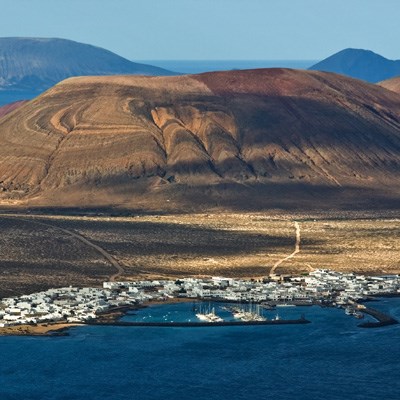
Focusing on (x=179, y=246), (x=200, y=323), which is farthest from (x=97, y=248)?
(x=200, y=323)

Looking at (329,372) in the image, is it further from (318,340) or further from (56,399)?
(56,399)

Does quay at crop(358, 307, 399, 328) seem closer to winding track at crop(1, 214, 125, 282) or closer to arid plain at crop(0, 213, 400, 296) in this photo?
arid plain at crop(0, 213, 400, 296)

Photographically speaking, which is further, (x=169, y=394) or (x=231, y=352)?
(x=231, y=352)

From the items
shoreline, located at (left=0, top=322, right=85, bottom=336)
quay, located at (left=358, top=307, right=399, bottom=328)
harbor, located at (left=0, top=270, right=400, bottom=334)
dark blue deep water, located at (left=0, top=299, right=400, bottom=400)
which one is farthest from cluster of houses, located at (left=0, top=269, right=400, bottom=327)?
dark blue deep water, located at (left=0, top=299, right=400, bottom=400)

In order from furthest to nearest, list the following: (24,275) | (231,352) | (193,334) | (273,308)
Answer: (24,275)
(273,308)
(193,334)
(231,352)

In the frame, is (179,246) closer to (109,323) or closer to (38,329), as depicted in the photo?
(109,323)

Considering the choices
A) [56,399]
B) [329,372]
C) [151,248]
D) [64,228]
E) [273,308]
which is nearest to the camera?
[56,399]

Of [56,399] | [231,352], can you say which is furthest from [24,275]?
[56,399]

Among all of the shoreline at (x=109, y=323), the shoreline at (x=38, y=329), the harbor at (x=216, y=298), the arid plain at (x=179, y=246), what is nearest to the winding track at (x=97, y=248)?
the arid plain at (x=179, y=246)
